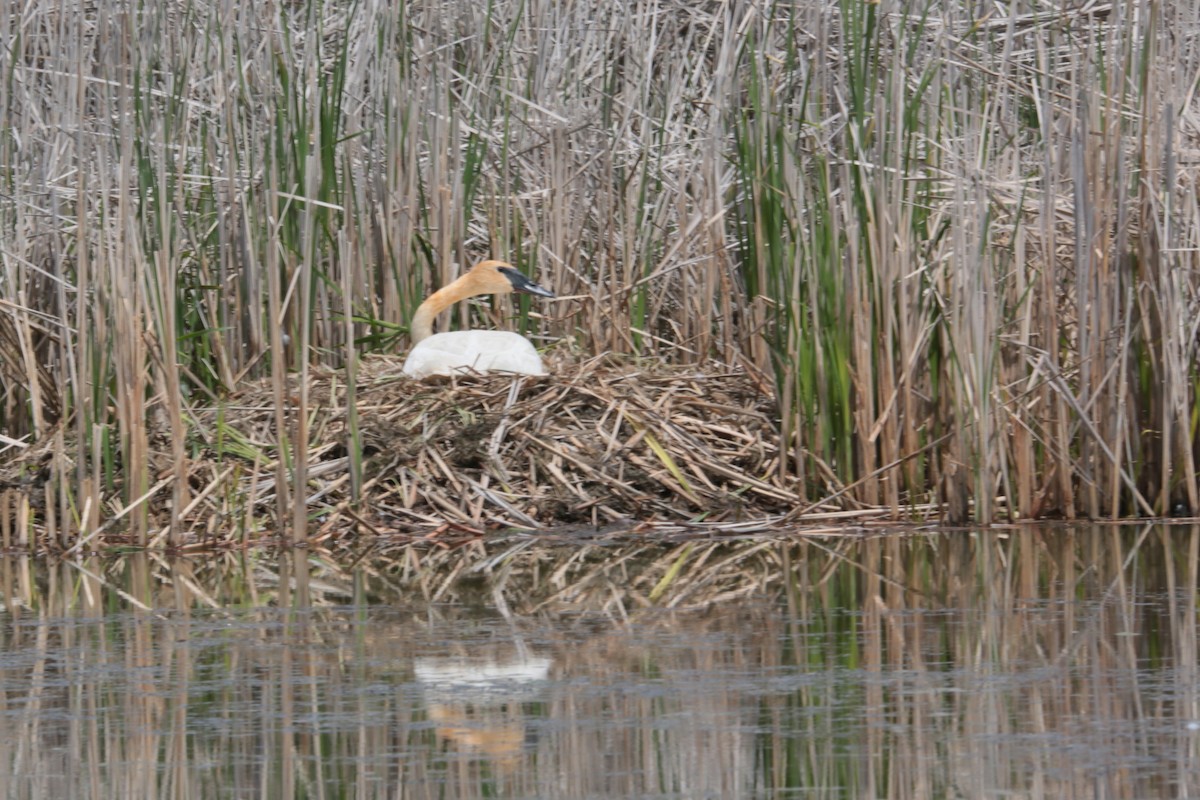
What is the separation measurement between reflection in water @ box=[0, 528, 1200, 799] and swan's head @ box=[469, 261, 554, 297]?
5.95ft

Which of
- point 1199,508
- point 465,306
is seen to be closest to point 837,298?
point 1199,508

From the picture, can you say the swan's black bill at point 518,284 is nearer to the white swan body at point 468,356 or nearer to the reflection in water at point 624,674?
the white swan body at point 468,356

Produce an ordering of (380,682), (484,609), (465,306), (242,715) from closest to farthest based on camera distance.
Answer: (242,715)
(380,682)
(484,609)
(465,306)

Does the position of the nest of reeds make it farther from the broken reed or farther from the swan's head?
the swan's head

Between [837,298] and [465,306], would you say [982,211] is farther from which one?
[465,306]

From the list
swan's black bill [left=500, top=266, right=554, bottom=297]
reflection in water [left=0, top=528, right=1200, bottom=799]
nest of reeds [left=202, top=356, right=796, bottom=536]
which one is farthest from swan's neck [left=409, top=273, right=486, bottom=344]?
Answer: reflection in water [left=0, top=528, right=1200, bottom=799]

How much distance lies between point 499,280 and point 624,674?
393 centimetres

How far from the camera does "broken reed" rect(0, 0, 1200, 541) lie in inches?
277

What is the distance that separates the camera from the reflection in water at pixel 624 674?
12.2 feet

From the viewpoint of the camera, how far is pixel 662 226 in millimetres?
8852

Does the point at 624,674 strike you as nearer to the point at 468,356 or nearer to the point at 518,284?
the point at 468,356

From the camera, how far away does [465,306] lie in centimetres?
866

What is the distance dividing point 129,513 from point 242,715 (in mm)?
2963

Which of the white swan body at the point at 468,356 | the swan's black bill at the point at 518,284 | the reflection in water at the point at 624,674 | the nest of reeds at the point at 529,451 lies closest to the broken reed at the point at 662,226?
the nest of reeds at the point at 529,451
